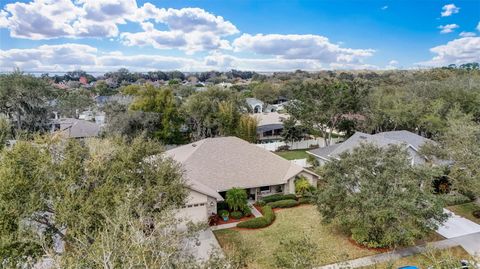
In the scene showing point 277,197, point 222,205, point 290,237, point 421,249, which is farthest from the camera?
point 277,197

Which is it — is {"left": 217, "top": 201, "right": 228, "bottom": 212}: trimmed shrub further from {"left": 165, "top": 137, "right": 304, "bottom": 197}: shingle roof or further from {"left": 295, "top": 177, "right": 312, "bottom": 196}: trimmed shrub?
{"left": 295, "top": 177, "right": 312, "bottom": 196}: trimmed shrub

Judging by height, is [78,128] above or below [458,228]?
above

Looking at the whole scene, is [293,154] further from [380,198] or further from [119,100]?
[119,100]

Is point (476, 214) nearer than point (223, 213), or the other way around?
point (223, 213)

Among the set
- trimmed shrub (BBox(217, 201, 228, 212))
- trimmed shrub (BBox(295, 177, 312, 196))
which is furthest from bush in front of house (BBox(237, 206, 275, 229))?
trimmed shrub (BBox(295, 177, 312, 196))

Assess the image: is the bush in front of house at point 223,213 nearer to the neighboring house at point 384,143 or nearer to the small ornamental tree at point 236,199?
the small ornamental tree at point 236,199

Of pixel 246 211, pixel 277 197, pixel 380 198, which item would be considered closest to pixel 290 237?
pixel 380 198

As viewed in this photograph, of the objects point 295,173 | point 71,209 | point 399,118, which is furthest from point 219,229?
point 399,118
